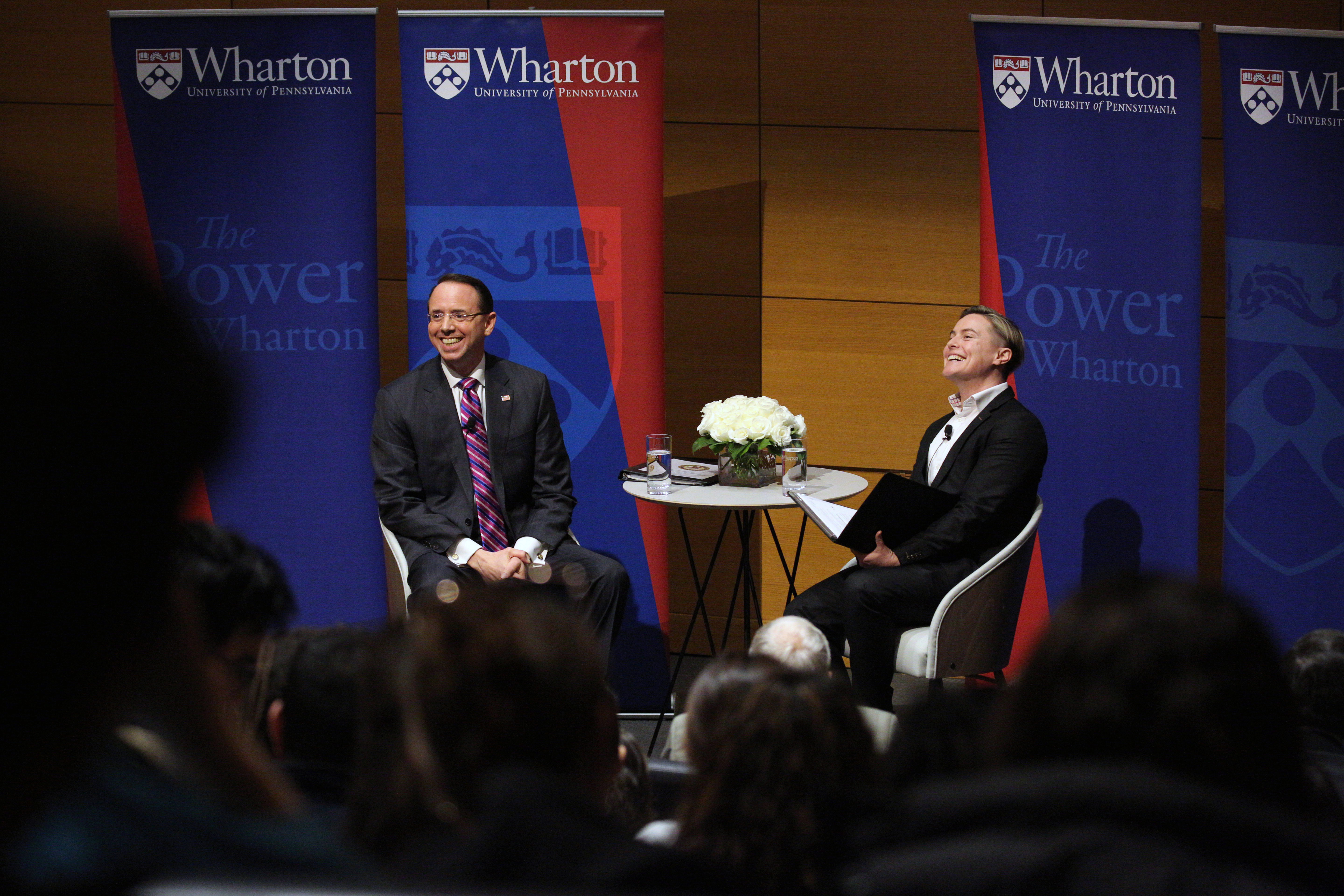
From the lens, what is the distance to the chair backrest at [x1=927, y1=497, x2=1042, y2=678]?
123 inches

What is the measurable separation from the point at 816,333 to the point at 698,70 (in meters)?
1.25

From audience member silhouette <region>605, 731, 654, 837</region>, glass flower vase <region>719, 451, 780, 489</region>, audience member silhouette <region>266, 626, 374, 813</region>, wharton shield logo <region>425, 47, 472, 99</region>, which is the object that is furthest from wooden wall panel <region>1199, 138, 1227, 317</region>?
audience member silhouette <region>266, 626, 374, 813</region>

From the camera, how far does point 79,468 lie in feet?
1.16

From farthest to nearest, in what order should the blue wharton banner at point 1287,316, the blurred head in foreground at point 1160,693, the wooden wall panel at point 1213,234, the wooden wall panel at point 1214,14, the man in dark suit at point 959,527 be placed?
the wooden wall panel at point 1213,234
the wooden wall panel at point 1214,14
the blue wharton banner at point 1287,316
the man in dark suit at point 959,527
the blurred head in foreground at point 1160,693

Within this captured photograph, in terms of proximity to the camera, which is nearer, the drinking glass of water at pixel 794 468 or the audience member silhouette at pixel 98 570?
the audience member silhouette at pixel 98 570

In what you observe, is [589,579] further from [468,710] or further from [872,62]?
[468,710]

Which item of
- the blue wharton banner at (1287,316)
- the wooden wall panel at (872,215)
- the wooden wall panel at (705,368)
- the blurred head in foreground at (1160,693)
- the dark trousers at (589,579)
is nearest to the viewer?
the blurred head in foreground at (1160,693)

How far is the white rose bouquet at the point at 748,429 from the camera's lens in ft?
11.4

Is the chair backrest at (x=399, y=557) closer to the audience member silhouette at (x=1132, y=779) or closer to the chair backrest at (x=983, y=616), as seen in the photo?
the chair backrest at (x=983, y=616)

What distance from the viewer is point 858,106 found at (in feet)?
15.1

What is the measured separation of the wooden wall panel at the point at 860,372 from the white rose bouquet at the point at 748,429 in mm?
1220

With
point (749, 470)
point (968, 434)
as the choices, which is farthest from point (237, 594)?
point (968, 434)

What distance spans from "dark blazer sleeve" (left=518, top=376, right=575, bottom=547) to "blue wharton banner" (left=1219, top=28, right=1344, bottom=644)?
239 cm

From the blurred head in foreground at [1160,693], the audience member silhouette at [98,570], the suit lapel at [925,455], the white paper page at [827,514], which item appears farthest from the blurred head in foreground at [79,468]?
→ the suit lapel at [925,455]
